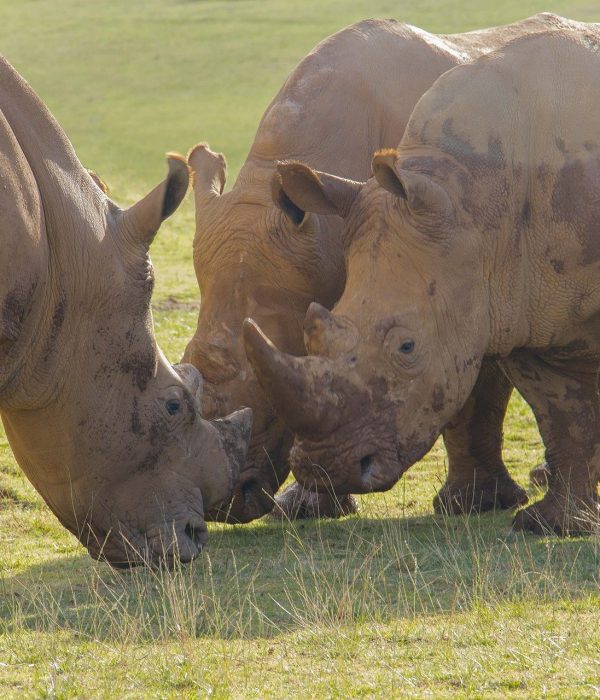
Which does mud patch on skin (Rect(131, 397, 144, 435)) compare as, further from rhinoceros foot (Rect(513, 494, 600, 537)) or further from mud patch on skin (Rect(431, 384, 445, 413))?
rhinoceros foot (Rect(513, 494, 600, 537))

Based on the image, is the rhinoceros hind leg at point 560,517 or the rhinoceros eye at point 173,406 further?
the rhinoceros hind leg at point 560,517

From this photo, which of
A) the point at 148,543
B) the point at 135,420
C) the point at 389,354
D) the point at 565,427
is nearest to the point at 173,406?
the point at 135,420

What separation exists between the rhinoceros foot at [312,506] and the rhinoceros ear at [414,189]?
2220 mm

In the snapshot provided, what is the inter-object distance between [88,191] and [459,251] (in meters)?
1.97

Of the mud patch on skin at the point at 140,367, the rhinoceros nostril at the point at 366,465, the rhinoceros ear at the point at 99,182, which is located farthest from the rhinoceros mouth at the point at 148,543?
the rhinoceros ear at the point at 99,182

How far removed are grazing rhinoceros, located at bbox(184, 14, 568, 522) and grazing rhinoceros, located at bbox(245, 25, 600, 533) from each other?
592mm

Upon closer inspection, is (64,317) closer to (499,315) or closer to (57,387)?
(57,387)

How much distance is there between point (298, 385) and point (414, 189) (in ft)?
3.79

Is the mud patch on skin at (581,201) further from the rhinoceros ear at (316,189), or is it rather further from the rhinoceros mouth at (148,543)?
the rhinoceros mouth at (148,543)

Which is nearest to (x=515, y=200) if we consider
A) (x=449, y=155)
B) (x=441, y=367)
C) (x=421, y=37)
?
(x=449, y=155)

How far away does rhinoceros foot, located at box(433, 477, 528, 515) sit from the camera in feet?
31.0

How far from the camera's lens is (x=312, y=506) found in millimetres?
9352

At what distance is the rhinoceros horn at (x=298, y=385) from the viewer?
7.49 metres

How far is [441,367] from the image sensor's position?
776 centimetres
